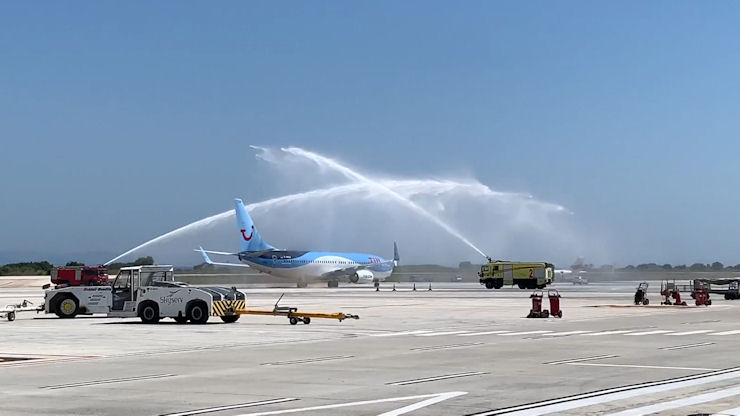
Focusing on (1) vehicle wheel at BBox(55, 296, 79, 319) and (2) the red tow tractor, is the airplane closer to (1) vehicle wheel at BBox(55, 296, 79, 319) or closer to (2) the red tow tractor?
(2) the red tow tractor

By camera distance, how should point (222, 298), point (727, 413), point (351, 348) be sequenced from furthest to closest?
point (222, 298) < point (351, 348) < point (727, 413)

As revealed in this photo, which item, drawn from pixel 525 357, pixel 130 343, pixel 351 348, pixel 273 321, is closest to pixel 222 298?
pixel 273 321

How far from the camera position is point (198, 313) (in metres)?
39.2

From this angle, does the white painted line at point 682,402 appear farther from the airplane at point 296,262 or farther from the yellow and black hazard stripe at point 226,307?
the airplane at point 296,262

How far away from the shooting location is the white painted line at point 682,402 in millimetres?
14737

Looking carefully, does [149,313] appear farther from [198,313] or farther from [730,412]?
[730,412]

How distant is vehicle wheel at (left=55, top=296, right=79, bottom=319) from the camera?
143 ft

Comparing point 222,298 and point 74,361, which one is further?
point 222,298

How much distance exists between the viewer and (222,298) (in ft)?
130

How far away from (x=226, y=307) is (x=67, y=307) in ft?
28.0

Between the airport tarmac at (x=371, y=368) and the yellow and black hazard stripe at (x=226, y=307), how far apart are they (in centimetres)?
79

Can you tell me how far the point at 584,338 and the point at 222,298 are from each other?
14906 mm

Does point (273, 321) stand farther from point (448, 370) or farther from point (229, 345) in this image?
point (448, 370)

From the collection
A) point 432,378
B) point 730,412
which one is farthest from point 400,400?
point 730,412
